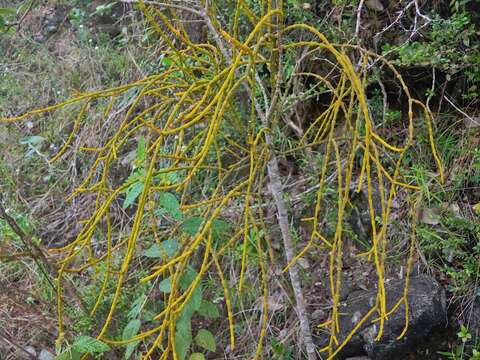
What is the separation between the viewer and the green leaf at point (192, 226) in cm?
204

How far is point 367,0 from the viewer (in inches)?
125

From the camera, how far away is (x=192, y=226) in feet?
6.73

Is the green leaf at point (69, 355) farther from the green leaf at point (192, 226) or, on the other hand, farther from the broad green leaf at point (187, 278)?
the green leaf at point (192, 226)

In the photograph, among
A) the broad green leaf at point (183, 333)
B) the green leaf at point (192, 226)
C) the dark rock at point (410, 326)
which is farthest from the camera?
the dark rock at point (410, 326)

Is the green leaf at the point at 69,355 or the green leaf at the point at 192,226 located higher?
the green leaf at the point at 192,226

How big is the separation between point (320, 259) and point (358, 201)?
34cm

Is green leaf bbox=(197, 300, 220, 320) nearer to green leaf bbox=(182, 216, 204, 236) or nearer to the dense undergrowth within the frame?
the dense undergrowth

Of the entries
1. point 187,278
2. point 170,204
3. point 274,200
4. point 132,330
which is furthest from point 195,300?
point 274,200

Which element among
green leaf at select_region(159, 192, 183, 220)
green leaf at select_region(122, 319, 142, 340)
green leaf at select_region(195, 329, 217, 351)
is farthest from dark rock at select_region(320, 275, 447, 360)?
green leaf at select_region(159, 192, 183, 220)

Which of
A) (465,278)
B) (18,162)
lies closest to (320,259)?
(465,278)

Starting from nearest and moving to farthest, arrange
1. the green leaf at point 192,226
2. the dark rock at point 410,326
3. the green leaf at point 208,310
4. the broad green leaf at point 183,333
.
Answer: the green leaf at point 192,226 → the broad green leaf at point 183,333 → the green leaf at point 208,310 → the dark rock at point 410,326

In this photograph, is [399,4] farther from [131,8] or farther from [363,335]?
[131,8]

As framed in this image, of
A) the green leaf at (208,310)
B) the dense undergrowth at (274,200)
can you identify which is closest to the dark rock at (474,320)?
the dense undergrowth at (274,200)

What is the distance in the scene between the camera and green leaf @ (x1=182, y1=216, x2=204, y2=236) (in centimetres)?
204
